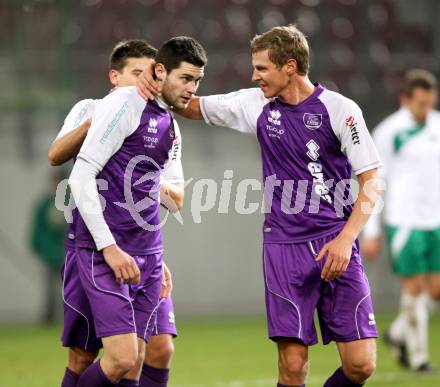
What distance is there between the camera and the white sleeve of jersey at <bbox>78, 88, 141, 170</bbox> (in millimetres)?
5395

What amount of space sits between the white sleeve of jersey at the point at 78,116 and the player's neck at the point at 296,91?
3.37 ft

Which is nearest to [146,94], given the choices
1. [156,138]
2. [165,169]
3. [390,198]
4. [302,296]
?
[156,138]

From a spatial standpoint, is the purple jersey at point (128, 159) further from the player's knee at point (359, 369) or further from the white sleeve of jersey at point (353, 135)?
the player's knee at point (359, 369)

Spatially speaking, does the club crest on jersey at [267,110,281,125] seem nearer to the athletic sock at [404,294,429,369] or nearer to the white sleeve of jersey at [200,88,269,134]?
the white sleeve of jersey at [200,88,269,134]

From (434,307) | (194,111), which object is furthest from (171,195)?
(434,307)

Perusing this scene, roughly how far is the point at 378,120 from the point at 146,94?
979 centimetres

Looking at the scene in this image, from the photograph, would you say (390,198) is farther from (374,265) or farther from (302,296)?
(374,265)

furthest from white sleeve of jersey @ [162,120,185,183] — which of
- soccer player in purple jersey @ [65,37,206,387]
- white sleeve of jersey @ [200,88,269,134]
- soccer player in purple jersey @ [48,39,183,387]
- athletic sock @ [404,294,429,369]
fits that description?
athletic sock @ [404,294,429,369]

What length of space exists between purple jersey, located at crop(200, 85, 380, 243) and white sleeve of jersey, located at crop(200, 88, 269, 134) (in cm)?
8

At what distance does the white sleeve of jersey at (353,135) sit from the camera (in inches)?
227

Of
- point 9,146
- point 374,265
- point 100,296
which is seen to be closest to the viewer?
point 100,296

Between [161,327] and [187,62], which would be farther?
[161,327]

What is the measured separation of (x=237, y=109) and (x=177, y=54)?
672mm

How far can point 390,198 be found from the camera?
378 inches
